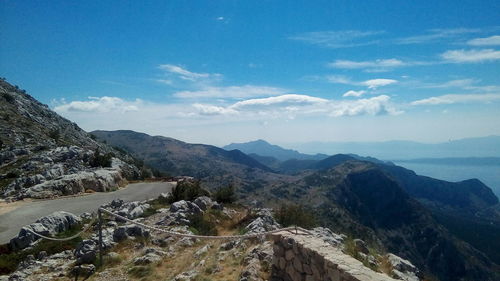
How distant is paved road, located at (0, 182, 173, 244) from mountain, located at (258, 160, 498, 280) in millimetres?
42790

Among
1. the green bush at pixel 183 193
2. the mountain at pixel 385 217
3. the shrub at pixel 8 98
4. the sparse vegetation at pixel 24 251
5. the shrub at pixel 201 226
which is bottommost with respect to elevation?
the mountain at pixel 385 217

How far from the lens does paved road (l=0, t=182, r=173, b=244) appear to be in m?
16.8

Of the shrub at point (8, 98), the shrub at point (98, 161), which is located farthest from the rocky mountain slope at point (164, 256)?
the shrub at point (8, 98)

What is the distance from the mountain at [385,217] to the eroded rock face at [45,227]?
51749mm

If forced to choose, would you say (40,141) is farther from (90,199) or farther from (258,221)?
(258,221)

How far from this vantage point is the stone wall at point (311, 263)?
6.55 m

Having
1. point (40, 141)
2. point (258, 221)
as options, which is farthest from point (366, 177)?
point (258, 221)

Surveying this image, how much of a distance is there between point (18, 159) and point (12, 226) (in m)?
19.3

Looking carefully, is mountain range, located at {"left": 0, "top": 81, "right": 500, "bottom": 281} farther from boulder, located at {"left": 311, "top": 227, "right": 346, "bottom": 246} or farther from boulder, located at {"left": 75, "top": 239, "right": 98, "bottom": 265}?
boulder, located at {"left": 75, "top": 239, "right": 98, "bottom": 265}

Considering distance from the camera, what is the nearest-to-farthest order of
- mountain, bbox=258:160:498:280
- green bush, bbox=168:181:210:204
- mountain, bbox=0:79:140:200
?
green bush, bbox=168:181:210:204 → mountain, bbox=0:79:140:200 → mountain, bbox=258:160:498:280

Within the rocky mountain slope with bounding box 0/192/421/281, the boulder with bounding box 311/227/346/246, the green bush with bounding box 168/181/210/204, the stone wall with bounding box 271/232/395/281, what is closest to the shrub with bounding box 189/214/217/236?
the rocky mountain slope with bounding box 0/192/421/281

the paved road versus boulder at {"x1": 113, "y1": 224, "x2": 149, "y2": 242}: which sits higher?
boulder at {"x1": 113, "y1": 224, "x2": 149, "y2": 242}

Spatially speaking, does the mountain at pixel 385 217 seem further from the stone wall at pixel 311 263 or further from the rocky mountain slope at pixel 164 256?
the stone wall at pixel 311 263

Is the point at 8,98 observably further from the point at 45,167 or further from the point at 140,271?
the point at 140,271
